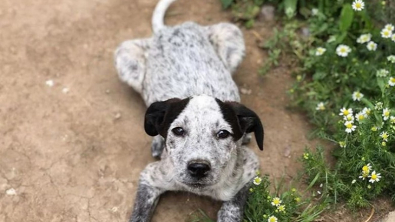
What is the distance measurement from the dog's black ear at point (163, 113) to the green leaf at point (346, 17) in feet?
8.13

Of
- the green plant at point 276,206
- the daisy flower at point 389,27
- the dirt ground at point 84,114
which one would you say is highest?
the daisy flower at point 389,27

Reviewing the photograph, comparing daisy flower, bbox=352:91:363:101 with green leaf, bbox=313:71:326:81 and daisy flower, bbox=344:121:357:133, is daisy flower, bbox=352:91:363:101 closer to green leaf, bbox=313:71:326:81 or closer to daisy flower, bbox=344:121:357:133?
green leaf, bbox=313:71:326:81

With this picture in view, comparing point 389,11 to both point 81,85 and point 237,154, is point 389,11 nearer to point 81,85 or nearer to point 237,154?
point 237,154

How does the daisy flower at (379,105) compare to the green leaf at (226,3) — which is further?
the green leaf at (226,3)

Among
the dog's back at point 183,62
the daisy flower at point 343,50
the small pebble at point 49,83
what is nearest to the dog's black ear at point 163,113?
the dog's back at point 183,62

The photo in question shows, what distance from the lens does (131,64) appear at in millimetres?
6320

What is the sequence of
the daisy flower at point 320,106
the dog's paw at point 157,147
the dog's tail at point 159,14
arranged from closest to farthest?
1. the dog's paw at point 157,147
2. the daisy flower at point 320,106
3. the dog's tail at point 159,14

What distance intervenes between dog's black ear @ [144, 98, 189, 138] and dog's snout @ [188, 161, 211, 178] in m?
0.42

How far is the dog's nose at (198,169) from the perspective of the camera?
15.5 ft

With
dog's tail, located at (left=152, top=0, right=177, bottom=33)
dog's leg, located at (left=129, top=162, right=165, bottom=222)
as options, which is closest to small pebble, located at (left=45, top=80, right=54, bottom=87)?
dog's tail, located at (left=152, top=0, right=177, bottom=33)

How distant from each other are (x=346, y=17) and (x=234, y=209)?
262cm

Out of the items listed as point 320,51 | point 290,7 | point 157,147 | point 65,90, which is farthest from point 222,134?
point 290,7

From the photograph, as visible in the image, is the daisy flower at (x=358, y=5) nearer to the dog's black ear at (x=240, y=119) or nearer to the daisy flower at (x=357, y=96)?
the daisy flower at (x=357, y=96)

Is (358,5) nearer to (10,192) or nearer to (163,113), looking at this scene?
(163,113)
